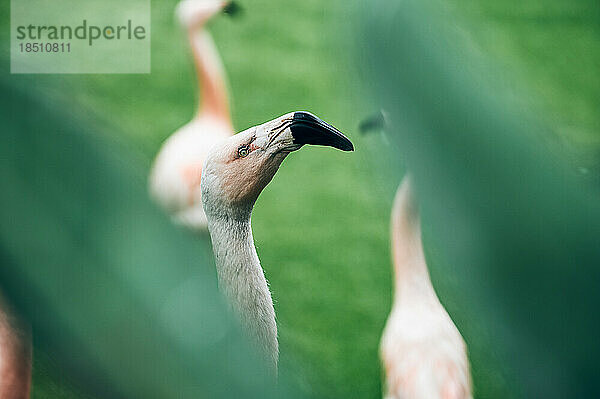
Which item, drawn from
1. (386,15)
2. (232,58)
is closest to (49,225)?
(386,15)

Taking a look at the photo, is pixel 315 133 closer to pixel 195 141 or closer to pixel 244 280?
pixel 244 280

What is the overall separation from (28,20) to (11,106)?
2.38 m

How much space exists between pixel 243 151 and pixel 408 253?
0.76 meters

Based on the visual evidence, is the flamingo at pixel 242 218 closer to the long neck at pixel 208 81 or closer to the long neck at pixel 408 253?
the long neck at pixel 408 253

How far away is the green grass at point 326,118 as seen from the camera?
2.21 meters

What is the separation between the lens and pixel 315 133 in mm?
869

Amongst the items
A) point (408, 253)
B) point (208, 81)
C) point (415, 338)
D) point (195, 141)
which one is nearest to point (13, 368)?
point (415, 338)

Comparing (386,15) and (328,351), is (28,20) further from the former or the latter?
(386,15)

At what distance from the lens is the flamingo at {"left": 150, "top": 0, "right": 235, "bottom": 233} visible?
201cm

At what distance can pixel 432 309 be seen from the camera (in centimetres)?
159

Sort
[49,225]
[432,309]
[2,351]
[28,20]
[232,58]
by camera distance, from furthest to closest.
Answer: [232,58] < [28,20] < [432,309] < [2,351] < [49,225]

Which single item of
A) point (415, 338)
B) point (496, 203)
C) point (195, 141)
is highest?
point (195, 141)

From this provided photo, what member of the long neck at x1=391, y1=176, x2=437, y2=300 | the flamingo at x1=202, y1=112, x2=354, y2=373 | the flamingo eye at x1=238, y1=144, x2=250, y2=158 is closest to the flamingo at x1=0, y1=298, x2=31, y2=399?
the flamingo at x1=202, y1=112, x2=354, y2=373

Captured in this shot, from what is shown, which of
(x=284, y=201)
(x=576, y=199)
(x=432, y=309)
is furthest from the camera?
(x=284, y=201)
